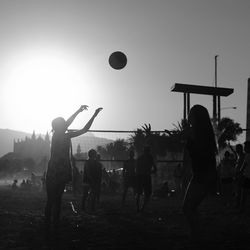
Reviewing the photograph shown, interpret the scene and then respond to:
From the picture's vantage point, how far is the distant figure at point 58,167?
6.50 metres

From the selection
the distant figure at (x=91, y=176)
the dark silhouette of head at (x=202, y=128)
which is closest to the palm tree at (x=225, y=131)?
the dark silhouette of head at (x=202, y=128)

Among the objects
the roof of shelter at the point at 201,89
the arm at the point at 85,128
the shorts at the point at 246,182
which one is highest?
the roof of shelter at the point at 201,89

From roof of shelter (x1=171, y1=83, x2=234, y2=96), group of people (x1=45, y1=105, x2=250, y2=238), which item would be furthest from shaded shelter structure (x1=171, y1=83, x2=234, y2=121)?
group of people (x1=45, y1=105, x2=250, y2=238)

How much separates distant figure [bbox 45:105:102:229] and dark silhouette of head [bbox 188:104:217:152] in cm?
167

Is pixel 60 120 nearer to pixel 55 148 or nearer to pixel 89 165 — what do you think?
pixel 55 148

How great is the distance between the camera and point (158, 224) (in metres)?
8.08

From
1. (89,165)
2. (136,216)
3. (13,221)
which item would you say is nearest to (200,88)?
(89,165)

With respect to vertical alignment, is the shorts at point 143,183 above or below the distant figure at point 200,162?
below

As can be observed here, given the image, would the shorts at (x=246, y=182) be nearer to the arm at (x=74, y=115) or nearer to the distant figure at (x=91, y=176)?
the distant figure at (x=91, y=176)

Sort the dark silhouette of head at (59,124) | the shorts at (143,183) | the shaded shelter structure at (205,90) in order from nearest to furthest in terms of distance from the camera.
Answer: the dark silhouette of head at (59,124) → the shorts at (143,183) → the shaded shelter structure at (205,90)

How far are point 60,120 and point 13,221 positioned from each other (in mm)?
2820

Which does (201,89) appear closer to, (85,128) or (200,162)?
(85,128)

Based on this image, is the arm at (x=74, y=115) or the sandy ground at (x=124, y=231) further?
the arm at (x=74, y=115)

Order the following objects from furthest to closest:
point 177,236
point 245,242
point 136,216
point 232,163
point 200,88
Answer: point 200,88 < point 232,163 < point 136,216 < point 177,236 < point 245,242
